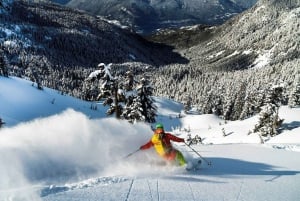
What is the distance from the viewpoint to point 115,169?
1429 centimetres

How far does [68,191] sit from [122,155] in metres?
4.13

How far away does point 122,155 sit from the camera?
15547mm

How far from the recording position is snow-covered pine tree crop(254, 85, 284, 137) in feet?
130

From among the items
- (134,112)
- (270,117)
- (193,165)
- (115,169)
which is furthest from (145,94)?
(115,169)

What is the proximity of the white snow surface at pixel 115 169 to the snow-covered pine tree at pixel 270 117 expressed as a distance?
2046cm

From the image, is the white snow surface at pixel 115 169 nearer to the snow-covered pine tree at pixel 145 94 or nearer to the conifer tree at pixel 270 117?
the conifer tree at pixel 270 117

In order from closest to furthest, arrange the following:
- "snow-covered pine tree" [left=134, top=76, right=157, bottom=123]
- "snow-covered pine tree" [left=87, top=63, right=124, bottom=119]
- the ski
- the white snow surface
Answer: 1. the white snow surface
2. the ski
3. "snow-covered pine tree" [left=87, top=63, right=124, bottom=119]
4. "snow-covered pine tree" [left=134, top=76, right=157, bottom=123]

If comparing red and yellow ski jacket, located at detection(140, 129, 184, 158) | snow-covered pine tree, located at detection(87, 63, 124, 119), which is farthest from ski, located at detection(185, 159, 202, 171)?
snow-covered pine tree, located at detection(87, 63, 124, 119)

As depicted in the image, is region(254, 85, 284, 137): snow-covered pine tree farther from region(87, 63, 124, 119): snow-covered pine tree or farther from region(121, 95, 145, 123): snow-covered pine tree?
region(87, 63, 124, 119): snow-covered pine tree

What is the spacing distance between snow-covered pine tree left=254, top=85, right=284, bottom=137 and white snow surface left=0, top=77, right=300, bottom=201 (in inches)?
805

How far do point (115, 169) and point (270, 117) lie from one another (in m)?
29.5

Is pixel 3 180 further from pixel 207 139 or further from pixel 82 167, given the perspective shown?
pixel 207 139

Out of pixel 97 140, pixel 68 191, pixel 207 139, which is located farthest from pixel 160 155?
pixel 207 139

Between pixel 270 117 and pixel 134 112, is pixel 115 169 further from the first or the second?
pixel 270 117
